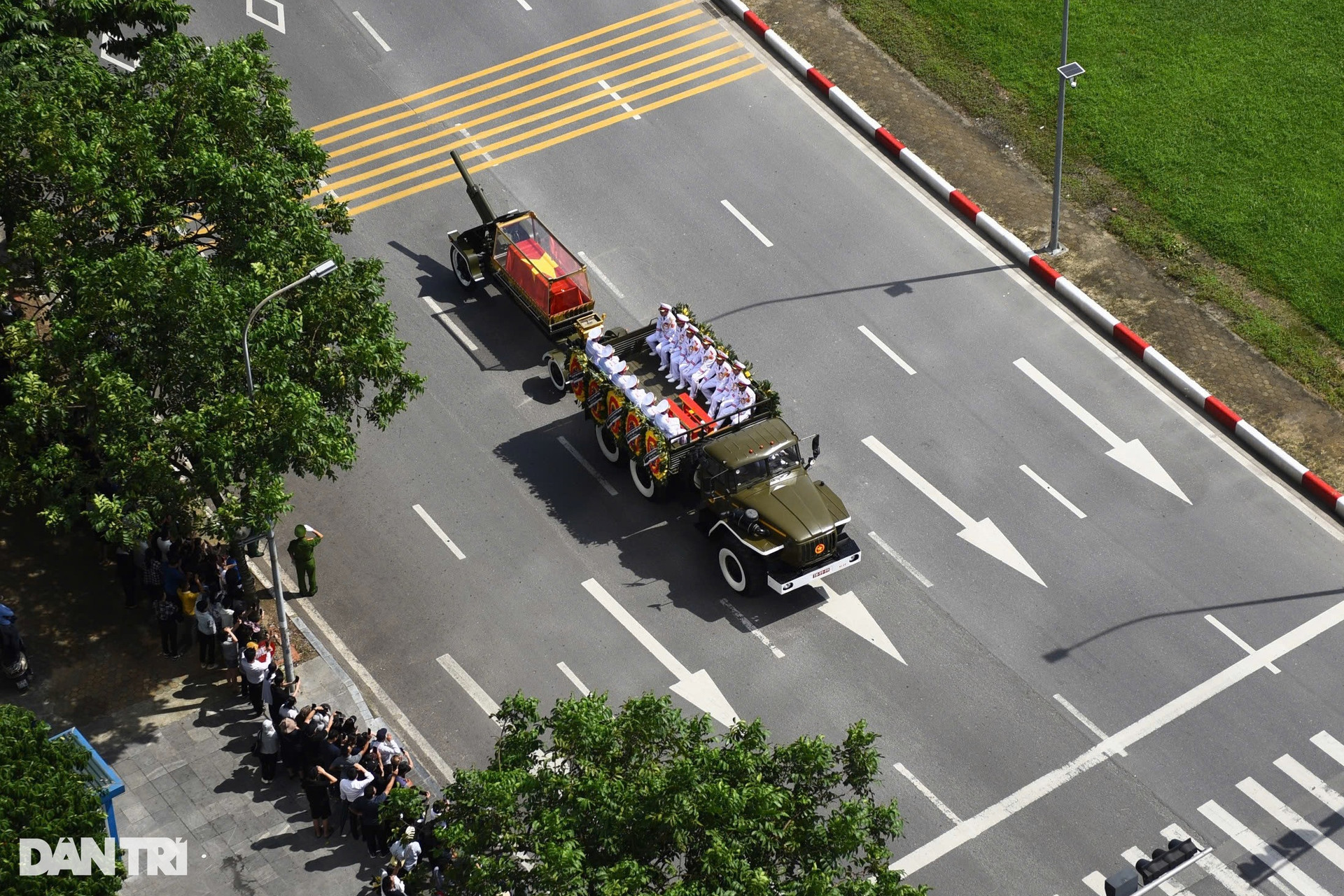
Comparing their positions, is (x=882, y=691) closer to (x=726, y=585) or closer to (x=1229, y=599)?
(x=726, y=585)

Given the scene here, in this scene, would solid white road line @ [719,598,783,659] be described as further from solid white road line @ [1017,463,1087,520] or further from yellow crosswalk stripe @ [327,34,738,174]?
yellow crosswalk stripe @ [327,34,738,174]

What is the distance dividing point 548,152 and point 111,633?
1503 centimetres

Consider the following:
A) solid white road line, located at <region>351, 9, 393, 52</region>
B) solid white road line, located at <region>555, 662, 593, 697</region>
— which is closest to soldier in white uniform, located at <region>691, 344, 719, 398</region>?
solid white road line, located at <region>555, 662, 593, 697</region>

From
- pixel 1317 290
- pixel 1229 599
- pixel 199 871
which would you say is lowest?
pixel 199 871

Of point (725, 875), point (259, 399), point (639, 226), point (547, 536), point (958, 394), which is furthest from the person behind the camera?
point (639, 226)

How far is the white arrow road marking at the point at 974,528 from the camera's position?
1200 inches

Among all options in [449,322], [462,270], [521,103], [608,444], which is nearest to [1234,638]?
[608,444]

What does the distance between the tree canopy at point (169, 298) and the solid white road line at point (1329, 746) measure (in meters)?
14.8

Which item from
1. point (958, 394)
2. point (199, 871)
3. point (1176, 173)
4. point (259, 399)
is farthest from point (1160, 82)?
point (199, 871)

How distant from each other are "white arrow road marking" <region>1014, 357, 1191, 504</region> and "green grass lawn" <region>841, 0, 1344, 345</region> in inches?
208

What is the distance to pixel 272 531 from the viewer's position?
27.2 m

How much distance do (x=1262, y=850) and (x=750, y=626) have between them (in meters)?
8.56

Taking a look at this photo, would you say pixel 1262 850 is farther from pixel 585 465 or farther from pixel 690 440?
pixel 585 465

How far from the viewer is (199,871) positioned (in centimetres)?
2541
